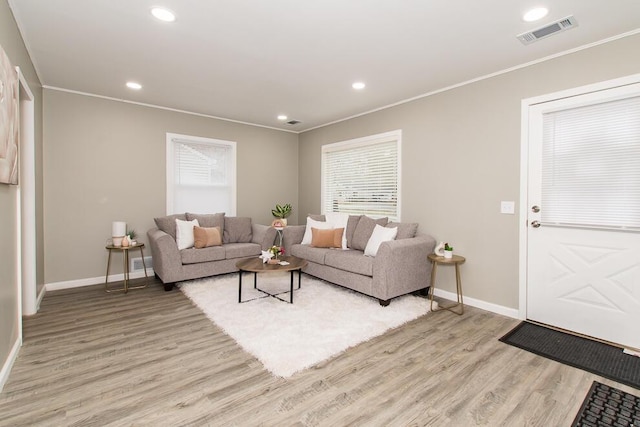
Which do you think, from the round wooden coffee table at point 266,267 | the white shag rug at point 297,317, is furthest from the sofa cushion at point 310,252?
the round wooden coffee table at point 266,267

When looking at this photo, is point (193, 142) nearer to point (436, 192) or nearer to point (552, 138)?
point (436, 192)

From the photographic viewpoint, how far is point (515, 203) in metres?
3.25

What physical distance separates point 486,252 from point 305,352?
7.58ft

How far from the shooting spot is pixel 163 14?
7.73 feet

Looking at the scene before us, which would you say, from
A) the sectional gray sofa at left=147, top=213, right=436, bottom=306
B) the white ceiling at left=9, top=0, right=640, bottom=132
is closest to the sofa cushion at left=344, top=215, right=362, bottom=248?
the sectional gray sofa at left=147, top=213, right=436, bottom=306

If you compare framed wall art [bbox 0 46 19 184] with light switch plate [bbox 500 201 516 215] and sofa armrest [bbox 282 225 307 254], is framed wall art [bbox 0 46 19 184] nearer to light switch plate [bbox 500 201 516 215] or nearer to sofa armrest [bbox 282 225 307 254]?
sofa armrest [bbox 282 225 307 254]

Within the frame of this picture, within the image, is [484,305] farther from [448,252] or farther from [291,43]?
[291,43]

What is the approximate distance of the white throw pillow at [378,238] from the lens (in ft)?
12.7

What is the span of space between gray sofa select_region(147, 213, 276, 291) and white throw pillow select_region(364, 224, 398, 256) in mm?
1703

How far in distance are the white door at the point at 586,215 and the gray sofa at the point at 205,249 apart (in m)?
3.53

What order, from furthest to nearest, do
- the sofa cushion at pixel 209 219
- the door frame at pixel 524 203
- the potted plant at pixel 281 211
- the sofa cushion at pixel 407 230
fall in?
the potted plant at pixel 281 211
the sofa cushion at pixel 209 219
the sofa cushion at pixel 407 230
the door frame at pixel 524 203

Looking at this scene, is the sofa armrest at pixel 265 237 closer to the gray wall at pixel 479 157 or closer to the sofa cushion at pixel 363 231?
the sofa cushion at pixel 363 231

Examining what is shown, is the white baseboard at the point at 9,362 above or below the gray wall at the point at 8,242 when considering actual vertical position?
below

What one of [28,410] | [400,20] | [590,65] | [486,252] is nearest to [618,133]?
[590,65]
